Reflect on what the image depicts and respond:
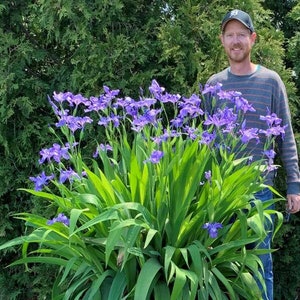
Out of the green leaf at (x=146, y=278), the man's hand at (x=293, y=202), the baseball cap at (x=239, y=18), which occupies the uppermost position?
the baseball cap at (x=239, y=18)

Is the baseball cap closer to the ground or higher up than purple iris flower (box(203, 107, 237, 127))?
higher up

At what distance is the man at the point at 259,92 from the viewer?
2863 mm

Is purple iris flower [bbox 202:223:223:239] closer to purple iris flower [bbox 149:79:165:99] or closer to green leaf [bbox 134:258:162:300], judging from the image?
green leaf [bbox 134:258:162:300]

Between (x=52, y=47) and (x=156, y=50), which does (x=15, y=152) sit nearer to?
(x=52, y=47)

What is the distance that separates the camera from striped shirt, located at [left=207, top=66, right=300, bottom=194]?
9.37ft

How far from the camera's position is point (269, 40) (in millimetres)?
3506

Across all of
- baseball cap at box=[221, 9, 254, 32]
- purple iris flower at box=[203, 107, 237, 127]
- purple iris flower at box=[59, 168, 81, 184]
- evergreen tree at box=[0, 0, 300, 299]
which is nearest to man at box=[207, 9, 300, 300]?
baseball cap at box=[221, 9, 254, 32]

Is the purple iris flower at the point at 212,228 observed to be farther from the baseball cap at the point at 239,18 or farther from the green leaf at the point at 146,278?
the baseball cap at the point at 239,18

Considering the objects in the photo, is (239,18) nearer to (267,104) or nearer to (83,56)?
(267,104)

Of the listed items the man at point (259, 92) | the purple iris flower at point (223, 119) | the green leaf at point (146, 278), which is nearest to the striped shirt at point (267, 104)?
the man at point (259, 92)

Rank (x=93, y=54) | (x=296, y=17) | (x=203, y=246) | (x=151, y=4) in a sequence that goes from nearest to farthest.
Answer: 1. (x=203, y=246)
2. (x=93, y=54)
3. (x=151, y=4)
4. (x=296, y=17)

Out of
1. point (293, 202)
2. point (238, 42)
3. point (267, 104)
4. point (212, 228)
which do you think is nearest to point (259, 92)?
point (267, 104)

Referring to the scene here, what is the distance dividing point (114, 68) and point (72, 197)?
114 centimetres

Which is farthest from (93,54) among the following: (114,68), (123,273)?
(123,273)
